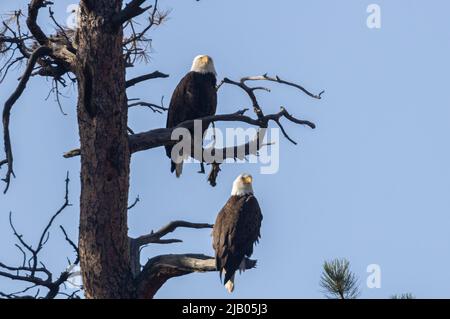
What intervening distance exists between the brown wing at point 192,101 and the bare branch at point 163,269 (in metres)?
2.57

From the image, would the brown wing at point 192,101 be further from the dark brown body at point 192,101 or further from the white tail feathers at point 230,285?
the white tail feathers at point 230,285

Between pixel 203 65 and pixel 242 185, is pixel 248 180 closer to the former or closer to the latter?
pixel 242 185

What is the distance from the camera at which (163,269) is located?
9.35m

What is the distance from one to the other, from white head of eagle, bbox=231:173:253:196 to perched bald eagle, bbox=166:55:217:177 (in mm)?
653

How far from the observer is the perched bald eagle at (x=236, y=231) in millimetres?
10203

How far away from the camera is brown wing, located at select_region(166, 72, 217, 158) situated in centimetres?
1198

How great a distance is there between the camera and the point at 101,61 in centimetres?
932

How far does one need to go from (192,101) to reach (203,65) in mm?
486

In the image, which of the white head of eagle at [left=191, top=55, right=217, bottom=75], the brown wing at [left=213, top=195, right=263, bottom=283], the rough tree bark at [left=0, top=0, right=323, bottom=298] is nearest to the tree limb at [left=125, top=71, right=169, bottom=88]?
the rough tree bark at [left=0, top=0, right=323, bottom=298]

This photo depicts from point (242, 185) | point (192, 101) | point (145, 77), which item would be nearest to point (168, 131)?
point (145, 77)

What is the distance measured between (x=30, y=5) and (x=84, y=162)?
0.98 metres
